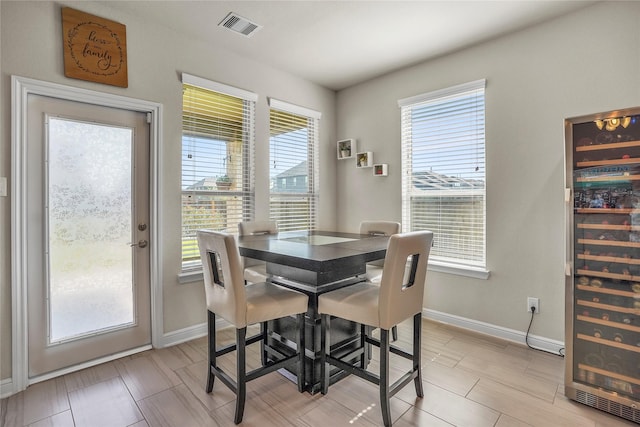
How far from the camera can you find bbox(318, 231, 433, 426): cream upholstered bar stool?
67.1 inches

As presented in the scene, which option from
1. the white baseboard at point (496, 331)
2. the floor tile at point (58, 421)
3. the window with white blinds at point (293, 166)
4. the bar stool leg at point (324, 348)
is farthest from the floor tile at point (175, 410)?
the white baseboard at point (496, 331)

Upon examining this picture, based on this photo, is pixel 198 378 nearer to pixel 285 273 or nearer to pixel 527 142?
pixel 285 273

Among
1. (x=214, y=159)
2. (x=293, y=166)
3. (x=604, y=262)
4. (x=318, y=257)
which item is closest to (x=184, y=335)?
(x=214, y=159)

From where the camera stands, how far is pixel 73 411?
1.91m

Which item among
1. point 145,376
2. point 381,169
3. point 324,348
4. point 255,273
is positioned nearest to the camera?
point 324,348

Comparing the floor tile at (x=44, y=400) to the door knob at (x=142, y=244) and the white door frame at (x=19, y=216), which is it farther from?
the door knob at (x=142, y=244)

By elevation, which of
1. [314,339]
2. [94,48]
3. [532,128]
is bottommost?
[314,339]

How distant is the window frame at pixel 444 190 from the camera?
3.01m

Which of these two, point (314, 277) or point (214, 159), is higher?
point (214, 159)

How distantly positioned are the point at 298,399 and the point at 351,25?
2.85 metres

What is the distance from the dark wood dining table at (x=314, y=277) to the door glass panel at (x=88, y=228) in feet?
3.93

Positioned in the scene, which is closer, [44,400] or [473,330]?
[44,400]

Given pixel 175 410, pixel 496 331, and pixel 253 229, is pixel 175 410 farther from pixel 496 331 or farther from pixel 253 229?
pixel 496 331

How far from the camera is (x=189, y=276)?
291 centimetres
